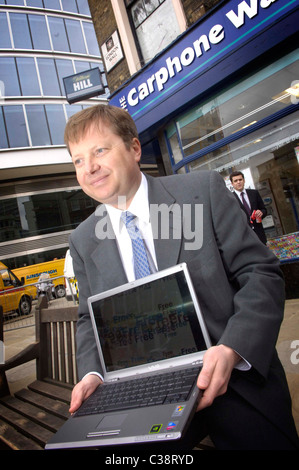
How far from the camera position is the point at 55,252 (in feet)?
73.5

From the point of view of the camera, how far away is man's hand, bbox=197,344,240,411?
0.87m

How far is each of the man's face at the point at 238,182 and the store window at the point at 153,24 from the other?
3010mm

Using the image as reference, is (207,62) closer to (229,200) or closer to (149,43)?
(149,43)

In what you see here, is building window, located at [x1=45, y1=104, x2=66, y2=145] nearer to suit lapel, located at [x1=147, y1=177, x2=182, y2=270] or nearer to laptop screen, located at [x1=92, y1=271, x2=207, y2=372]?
suit lapel, located at [x1=147, y1=177, x2=182, y2=270]

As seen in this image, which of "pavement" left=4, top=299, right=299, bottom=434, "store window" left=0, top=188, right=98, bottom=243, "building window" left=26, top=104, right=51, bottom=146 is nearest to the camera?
"pavement" left=4, top=299, right=299, bottom=434

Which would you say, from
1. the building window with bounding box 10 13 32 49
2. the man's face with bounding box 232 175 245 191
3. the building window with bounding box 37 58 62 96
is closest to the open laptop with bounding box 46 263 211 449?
the man's face with bounding box 232 175 245 191

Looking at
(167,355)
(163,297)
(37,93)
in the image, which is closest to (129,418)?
(167,355)

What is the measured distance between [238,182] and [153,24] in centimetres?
389

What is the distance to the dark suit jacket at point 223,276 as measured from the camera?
1049 mm

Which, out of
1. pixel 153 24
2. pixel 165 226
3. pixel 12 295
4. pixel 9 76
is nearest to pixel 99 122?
pixel 165 226

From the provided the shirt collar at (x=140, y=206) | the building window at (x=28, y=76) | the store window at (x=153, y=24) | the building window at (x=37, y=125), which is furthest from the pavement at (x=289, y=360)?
the building window at (x=28, y=76)

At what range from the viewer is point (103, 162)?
1.28 meters

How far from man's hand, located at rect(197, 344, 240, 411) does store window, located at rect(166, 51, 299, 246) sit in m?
4.59

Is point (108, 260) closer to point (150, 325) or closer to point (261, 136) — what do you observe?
point (150, 325)
